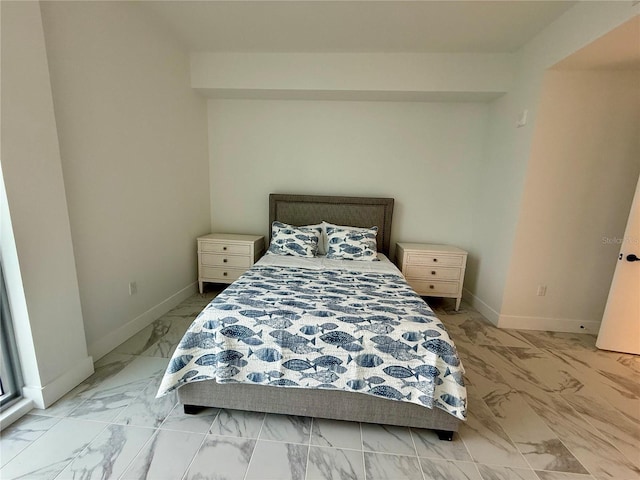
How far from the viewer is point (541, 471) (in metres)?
1.37

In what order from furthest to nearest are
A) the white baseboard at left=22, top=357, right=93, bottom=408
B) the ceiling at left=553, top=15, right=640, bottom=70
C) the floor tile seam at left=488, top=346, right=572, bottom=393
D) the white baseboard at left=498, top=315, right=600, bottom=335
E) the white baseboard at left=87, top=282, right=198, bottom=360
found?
the white baseboard at left=498, top=315, right=600, bottom=335 → the white baseboard at left=87, top=282, right=198, bottom=360 → the floor tile seam at left=488, top=346, right=572, bottom=393 → the ceiling at left=553, top=15, right=640, bottom=70 → the white baseboard at left=22, top=357, right=93, bottom=408

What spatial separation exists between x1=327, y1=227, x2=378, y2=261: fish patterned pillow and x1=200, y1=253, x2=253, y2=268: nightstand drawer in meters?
0.96

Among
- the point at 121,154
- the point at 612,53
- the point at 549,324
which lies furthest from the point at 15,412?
the point at 612,53

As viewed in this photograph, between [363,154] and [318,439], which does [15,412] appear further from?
[363,154]

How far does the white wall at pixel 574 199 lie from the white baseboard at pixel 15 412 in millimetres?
3630

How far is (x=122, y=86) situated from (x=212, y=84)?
105cm

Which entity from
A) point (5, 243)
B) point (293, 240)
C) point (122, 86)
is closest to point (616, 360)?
point (293, 240)

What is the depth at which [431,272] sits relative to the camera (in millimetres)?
3160

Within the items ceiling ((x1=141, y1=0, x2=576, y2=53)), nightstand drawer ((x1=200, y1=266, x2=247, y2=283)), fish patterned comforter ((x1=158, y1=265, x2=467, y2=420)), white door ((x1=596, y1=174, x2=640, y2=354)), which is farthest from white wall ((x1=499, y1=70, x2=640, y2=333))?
nightstand drawer ((x1=200, y1=266, x2=247, y2=283))

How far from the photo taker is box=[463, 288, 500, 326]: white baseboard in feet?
9.54

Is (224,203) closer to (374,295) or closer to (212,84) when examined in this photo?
(212,84)

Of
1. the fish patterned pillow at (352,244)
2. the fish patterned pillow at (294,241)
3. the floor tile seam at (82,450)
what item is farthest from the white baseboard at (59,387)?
the fish patterned pillow at (352,244)

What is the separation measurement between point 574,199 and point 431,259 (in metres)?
1.33

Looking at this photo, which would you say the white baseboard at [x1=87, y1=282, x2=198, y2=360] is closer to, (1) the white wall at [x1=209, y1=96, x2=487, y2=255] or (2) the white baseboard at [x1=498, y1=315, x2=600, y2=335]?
(1) the white wall at [x1=209, y1=96, x2=487, y2=255]
